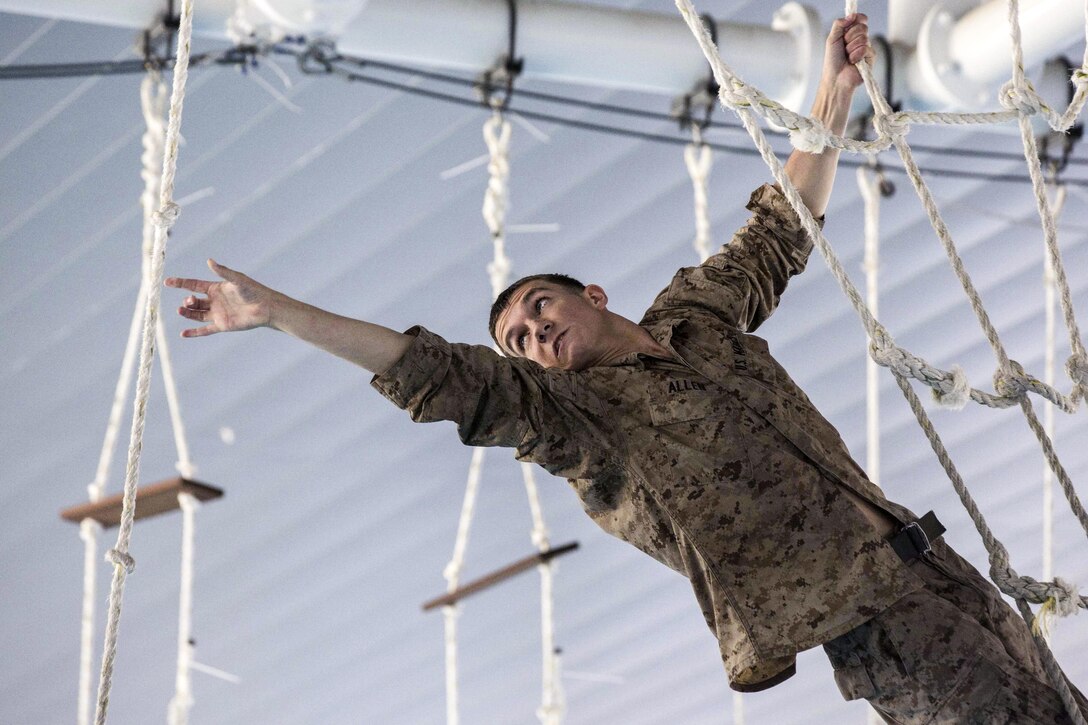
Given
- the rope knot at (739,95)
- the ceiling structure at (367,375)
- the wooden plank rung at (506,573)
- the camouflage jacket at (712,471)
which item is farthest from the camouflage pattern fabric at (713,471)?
the wooden plank rung at (506,573)

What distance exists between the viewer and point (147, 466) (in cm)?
497

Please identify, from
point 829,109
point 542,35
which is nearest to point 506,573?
point 542,35

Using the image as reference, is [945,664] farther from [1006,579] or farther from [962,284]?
[962,284]

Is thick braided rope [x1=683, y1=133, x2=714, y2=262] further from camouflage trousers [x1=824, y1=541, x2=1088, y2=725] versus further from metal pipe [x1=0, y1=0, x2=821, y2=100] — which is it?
camouflage trousers [x1=824, y1=541, x2=1088, y2=725]

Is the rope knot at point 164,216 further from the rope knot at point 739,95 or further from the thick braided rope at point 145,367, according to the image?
the rope knot at point 739,95

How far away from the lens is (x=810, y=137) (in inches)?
71.1

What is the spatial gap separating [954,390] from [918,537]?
0.21 m

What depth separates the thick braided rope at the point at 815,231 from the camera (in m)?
1.68

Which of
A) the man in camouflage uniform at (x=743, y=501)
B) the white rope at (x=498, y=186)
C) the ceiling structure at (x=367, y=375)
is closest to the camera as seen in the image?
the man in camouflage uniform at (x=743, y=501)

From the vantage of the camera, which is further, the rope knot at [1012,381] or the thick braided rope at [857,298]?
the rope knot at [1012,381]

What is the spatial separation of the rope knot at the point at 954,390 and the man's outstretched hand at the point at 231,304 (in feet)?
2.89

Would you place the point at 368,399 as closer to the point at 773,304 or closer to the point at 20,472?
the point at 20,472

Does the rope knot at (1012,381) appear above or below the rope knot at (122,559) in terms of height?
above

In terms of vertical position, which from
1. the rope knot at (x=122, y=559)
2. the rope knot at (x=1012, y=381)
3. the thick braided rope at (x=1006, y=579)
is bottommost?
the thick braided rope at (x=1006, y=579)
